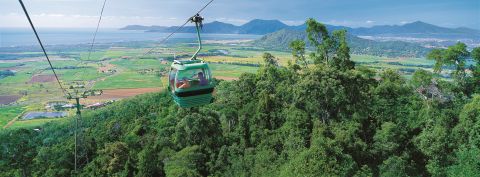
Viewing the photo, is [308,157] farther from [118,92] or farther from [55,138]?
[118,92]

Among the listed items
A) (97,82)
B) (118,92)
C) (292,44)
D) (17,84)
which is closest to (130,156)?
(292,44)

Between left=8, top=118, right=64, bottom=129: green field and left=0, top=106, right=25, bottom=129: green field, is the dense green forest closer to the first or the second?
left=8, top=118, right=64, bottom=129: green field

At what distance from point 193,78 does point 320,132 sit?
13.1 meters

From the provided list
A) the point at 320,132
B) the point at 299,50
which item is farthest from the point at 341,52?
the point at 320,132

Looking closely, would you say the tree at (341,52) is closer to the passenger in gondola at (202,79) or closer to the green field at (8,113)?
the passenger in gondola at (202,79)

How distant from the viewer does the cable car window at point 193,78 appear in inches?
413

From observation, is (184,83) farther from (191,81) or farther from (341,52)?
(341,52)

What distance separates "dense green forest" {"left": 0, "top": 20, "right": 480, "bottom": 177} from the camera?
19.4m

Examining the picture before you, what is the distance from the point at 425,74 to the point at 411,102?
2.61 m

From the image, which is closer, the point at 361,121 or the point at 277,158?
the point at 277,158

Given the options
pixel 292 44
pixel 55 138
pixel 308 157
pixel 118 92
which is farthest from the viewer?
pixel 118 92

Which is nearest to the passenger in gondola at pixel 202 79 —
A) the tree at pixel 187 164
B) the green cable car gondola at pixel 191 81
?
the green cable car gondola at pixel 191 81

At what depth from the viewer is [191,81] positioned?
10.7 metres

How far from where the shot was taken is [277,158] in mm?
21750
